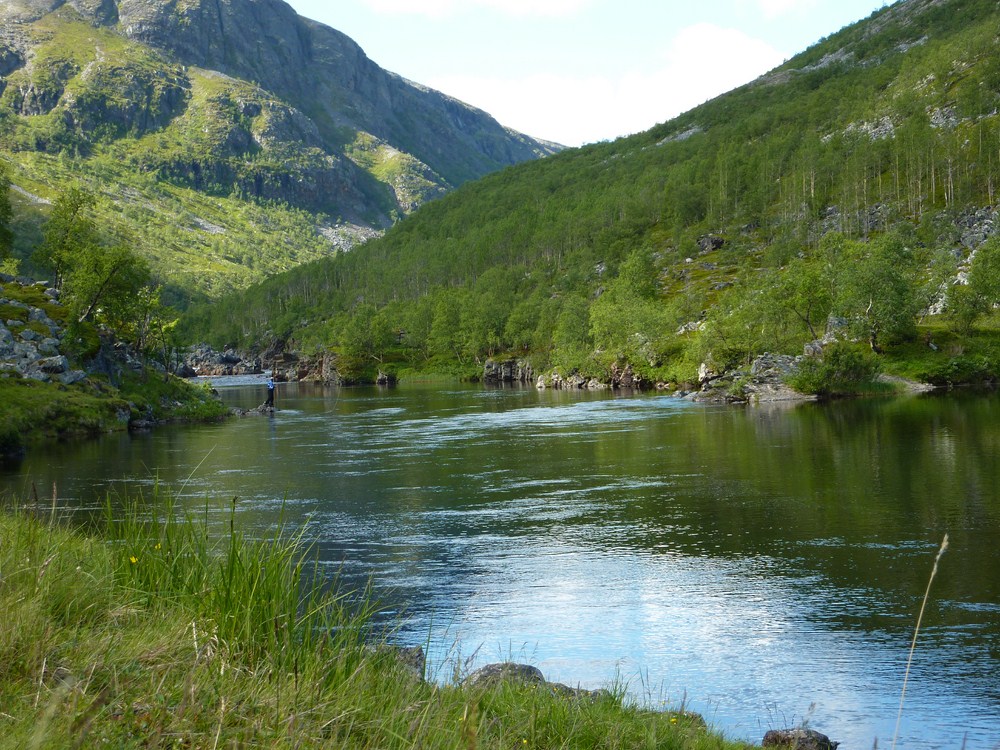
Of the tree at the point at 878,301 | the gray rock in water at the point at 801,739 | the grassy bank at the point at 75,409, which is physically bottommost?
the gray rock in water at the point at 801,739

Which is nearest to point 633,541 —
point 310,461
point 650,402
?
point 310,461

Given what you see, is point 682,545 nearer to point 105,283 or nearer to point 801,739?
point 801,739

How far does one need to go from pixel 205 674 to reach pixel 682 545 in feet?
66.3

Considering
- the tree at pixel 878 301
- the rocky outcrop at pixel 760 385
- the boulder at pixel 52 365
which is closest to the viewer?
the boulder at pixel 52 365

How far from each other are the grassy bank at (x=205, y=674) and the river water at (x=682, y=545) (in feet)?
3.08

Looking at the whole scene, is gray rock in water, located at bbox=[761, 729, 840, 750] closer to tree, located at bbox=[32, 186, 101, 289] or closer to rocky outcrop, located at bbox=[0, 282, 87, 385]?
rocky outcrop, located at bbox=[0, 282, 87, 385]

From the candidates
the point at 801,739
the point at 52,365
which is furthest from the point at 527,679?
the point at 52,365

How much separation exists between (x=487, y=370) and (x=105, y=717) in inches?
5878

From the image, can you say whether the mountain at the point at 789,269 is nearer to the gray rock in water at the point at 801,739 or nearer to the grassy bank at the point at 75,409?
the grassy bank at the point at 75,409

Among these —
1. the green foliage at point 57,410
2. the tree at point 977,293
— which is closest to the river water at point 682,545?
the green foliage at point 57,410

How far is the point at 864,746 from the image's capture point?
12.2 meters

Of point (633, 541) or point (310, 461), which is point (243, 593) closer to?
point (633, 541)

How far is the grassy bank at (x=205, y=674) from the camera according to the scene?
517 cm

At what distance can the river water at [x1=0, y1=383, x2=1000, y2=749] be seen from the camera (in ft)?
48.0
